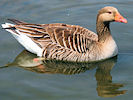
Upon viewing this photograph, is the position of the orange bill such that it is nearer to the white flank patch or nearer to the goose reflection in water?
the goose reflection in water

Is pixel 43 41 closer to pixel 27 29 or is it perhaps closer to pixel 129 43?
pixel 27 29

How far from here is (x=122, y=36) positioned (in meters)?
11.4

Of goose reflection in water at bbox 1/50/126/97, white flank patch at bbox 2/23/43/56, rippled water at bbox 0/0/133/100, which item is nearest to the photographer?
rippled water at bbox 0/0/133/100

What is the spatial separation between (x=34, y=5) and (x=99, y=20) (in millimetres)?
4876

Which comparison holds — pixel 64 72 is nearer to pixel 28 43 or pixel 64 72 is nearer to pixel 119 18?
pixel 28 43

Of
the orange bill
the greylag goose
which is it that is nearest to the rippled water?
the greylag goose

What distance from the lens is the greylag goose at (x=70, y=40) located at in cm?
966

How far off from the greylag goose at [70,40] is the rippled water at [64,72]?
0.31m

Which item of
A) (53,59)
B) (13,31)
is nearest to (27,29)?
(13,31)

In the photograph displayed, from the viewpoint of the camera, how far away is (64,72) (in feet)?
31.2

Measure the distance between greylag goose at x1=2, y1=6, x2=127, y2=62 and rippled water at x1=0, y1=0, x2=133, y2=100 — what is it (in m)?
0.31

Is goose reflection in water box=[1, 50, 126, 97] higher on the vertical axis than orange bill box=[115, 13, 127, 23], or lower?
lower

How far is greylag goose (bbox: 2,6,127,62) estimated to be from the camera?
966 centimetres

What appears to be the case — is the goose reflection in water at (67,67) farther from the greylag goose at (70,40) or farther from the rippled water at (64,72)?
the greylag goose at (70,40)
